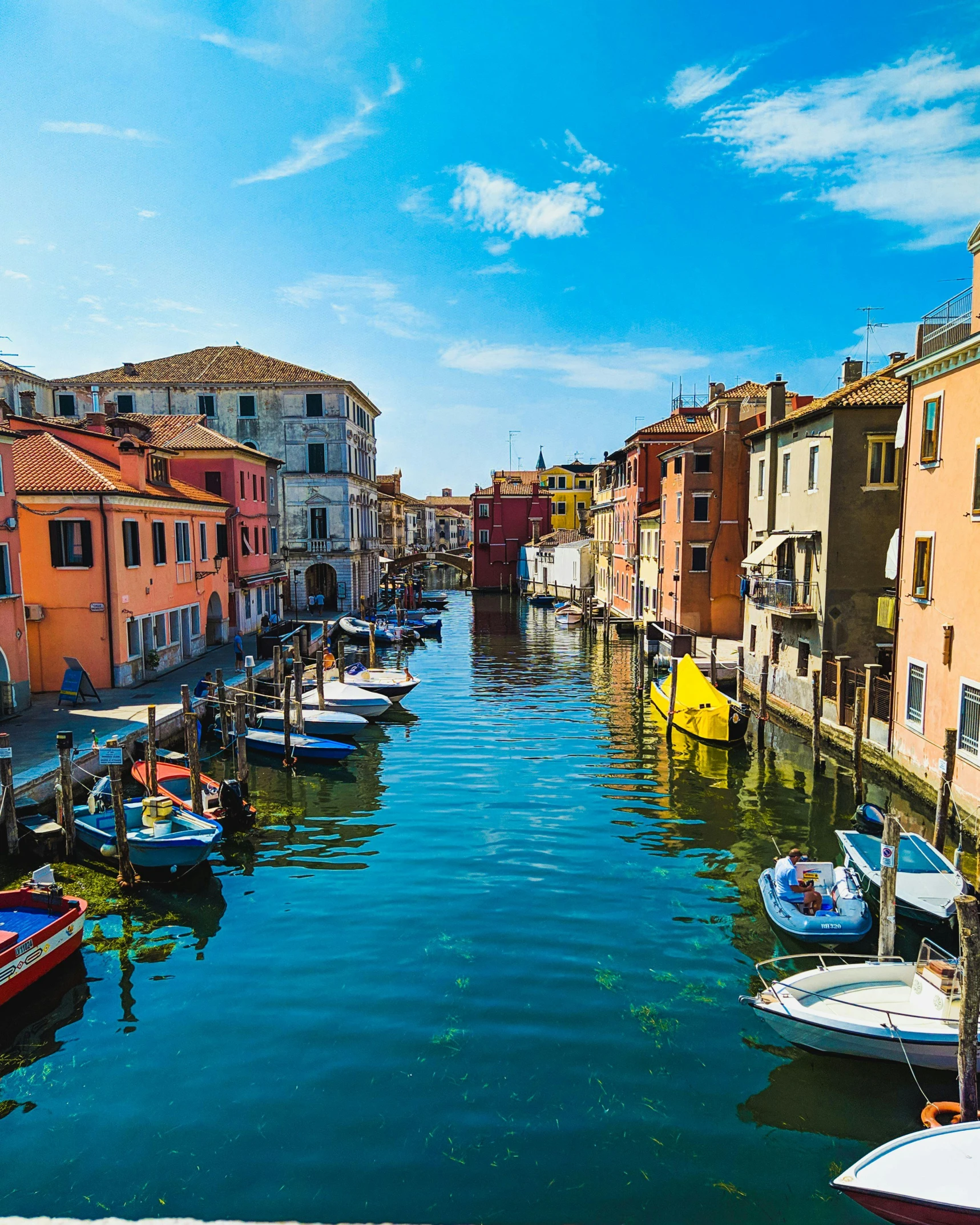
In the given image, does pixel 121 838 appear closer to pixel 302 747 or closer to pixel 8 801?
pixel 8 801

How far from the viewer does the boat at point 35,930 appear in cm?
1086

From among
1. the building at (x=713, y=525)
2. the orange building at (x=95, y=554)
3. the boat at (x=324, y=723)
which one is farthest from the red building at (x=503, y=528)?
the boat at (x=324, y=723)

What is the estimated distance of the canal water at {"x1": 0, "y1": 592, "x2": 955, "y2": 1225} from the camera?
788cm

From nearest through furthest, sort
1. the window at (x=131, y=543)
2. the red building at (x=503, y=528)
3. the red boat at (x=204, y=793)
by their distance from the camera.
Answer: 1. the red boat at (x=204, y=793)
2. the window at (x=131, y=543)
3. the red building at (x=503, y=528)

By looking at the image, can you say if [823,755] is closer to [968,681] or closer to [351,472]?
[968,681]

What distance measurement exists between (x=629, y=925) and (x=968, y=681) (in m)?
8.66

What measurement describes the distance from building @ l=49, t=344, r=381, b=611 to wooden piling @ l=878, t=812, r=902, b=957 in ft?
142

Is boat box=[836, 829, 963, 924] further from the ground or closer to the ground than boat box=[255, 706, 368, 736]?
further from the ground

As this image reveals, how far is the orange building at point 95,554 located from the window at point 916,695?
2183 cm

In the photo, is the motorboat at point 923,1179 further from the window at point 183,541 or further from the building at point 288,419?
the building at point 288,419

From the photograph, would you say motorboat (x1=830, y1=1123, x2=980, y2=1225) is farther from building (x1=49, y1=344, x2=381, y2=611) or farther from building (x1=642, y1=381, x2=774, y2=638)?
building (x1=49, y1=344, x2=381, y2=611)

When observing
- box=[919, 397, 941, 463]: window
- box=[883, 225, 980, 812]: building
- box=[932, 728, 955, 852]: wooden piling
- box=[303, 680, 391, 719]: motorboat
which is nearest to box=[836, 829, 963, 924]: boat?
box=[932, 728, 955, 852]: wooden piling

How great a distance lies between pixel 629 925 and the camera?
1307 centimetres

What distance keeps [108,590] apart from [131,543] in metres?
2.02
